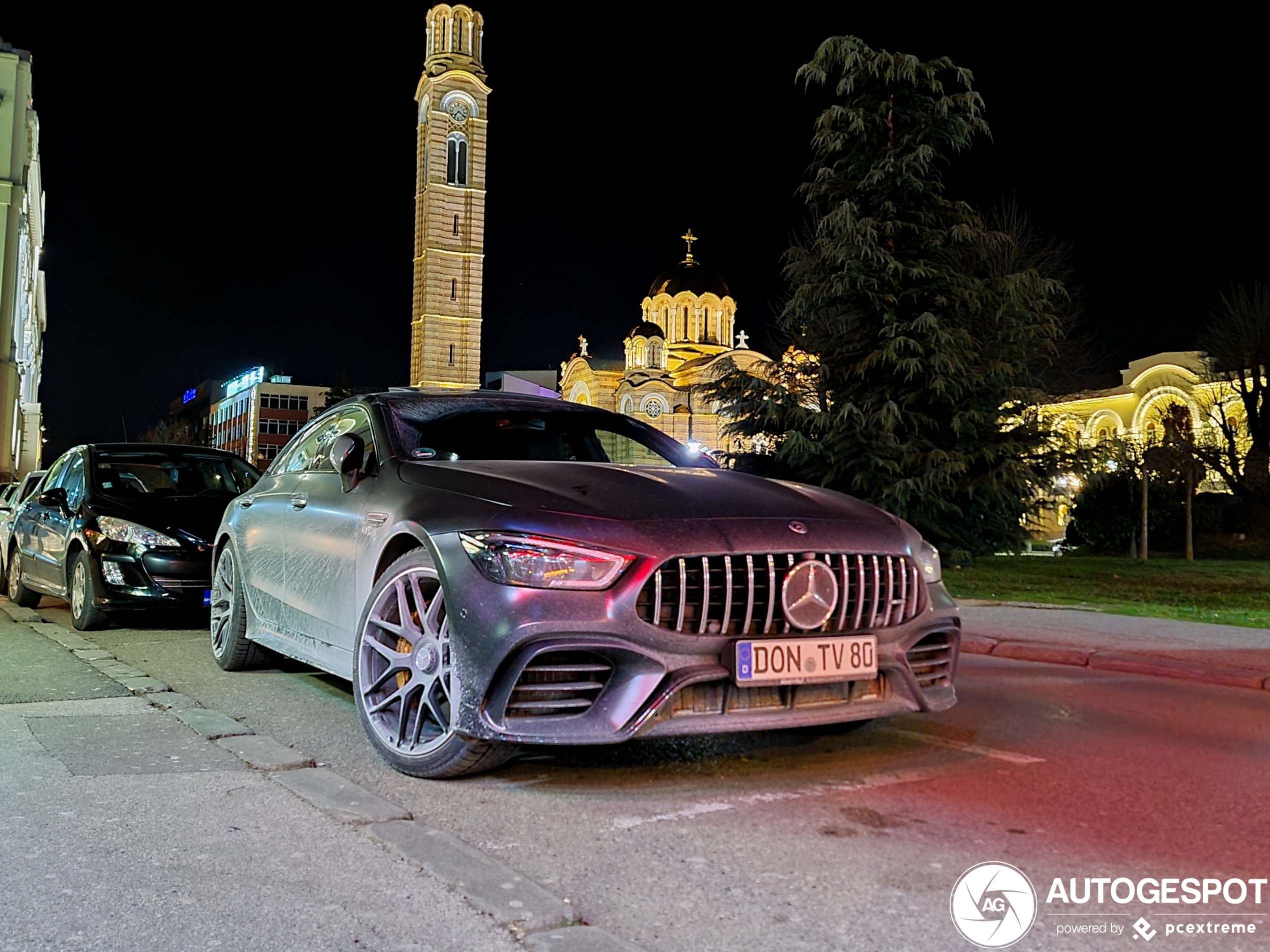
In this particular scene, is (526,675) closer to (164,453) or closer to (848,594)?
(848,594)

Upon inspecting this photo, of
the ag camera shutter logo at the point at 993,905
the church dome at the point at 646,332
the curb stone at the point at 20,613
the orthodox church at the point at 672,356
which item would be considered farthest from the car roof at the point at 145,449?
the church dome at the point at 646,332

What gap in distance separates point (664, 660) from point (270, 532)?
3.13m

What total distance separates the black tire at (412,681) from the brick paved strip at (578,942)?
51.2 inches

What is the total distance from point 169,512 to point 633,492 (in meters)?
6.10

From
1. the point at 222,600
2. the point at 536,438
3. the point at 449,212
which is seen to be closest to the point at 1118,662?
the point at 536,438

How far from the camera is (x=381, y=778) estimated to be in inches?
161

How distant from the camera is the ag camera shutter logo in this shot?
263 cm

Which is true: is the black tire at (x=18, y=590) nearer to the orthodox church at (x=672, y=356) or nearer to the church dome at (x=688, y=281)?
the orthodox church at (x=672, y=356)

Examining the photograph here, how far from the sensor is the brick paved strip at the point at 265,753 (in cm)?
414

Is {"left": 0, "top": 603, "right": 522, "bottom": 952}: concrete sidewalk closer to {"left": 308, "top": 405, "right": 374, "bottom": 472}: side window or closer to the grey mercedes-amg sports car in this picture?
the grey mercedes-amg sports car

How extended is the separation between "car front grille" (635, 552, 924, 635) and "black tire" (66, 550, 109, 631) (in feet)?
21.0

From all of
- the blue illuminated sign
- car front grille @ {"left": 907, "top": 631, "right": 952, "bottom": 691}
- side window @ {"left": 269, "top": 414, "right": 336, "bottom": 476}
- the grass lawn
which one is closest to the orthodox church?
the blue illuminated sign

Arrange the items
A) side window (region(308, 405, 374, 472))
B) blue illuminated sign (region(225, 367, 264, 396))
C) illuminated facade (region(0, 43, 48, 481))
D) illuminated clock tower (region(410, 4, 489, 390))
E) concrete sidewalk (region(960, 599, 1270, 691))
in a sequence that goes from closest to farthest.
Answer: side window (region(308, 405, 374, 472)) < concrete sidewalk (region(960, 599, 1270, 691)) < illuminated facade (region(0, 43, 48, 481)) < illuminated clock tower (region(410, 4, 489, 390)) < blue illuminated sign (region(225, 367, 264, 396))

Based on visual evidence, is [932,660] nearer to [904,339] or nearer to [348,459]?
[348,459]
